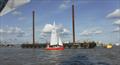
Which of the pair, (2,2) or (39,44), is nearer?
(2,2)

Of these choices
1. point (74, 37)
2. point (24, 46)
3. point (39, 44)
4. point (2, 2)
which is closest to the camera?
point (2, 2)

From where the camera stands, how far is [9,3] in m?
6.38

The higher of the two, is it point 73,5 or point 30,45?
point 73,5

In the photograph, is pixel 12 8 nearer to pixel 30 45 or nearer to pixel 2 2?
pixel 2 2

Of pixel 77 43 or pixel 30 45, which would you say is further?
pixel 30 45

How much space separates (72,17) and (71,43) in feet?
52.8

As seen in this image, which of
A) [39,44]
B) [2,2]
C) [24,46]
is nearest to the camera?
[2,2]

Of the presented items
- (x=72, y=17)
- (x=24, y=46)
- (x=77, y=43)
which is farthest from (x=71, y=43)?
(x=24, y=46)

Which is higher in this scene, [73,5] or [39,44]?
[73,5]

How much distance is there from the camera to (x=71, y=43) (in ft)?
472

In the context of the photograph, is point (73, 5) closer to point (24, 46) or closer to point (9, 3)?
point (24, 46)

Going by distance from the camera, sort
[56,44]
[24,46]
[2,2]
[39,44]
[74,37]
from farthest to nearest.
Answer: [24,46] → [39,44] → [74,37] → [56,44] → [2,2]

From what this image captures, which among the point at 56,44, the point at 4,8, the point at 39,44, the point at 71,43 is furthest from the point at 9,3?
the point at 39,44

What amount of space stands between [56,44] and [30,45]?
55003mm
